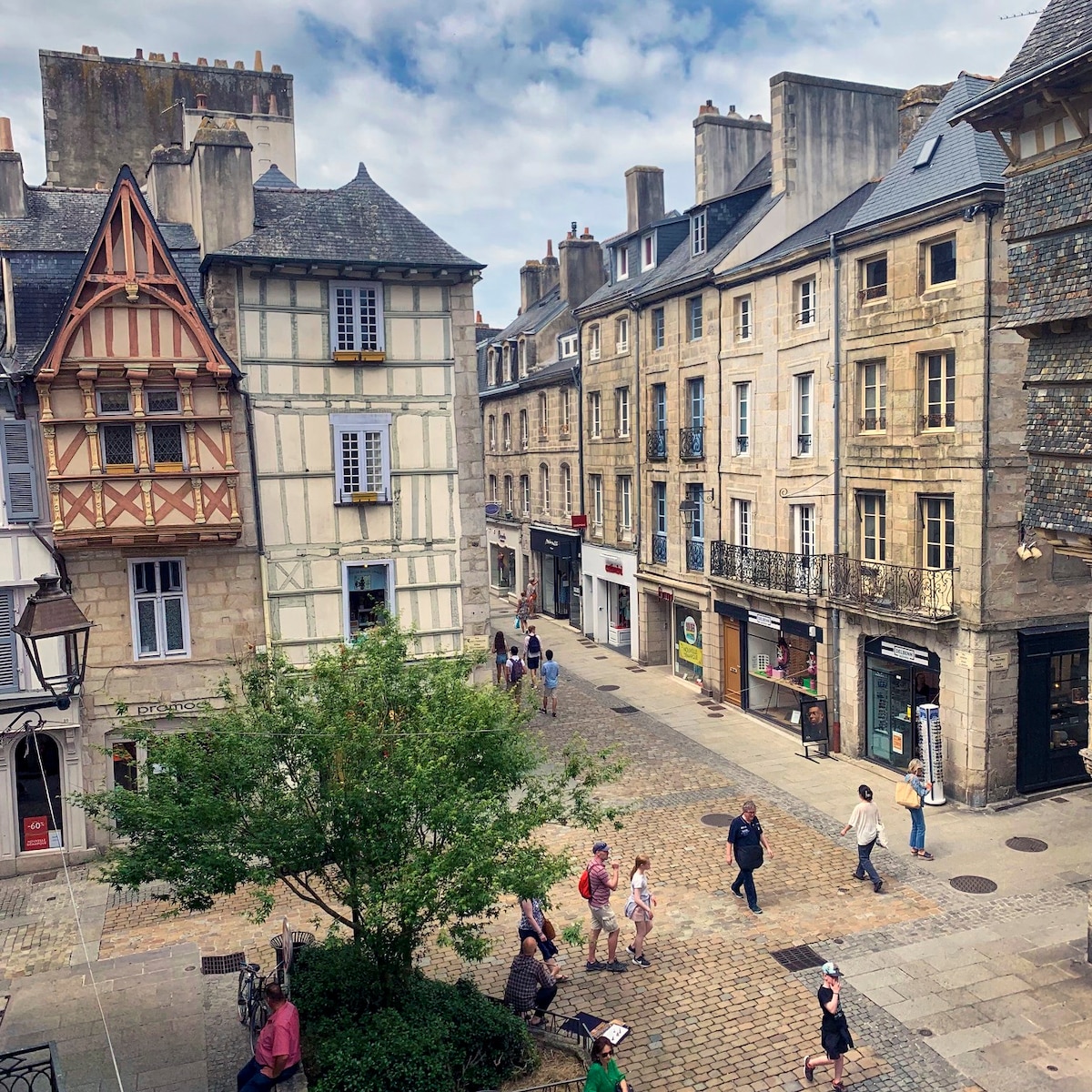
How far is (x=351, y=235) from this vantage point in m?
19.4

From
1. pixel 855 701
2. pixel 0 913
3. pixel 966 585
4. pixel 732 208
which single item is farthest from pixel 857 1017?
pixel 732 208

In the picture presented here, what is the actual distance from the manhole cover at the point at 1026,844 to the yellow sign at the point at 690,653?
1222cm

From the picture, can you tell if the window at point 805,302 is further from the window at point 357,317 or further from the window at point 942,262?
the window at point 357,317

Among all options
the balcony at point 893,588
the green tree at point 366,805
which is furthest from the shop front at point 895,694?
the green tree at point 366,805

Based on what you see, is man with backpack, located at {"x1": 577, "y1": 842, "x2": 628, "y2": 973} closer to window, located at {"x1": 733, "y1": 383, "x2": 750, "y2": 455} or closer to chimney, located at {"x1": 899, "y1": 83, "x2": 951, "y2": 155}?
window, located at {"x1": 733, "y1": 383, "x2": 750, "y2": 455}

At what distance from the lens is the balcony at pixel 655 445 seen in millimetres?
29641

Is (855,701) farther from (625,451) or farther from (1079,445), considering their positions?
(625,451)

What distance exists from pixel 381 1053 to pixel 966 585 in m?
13.5

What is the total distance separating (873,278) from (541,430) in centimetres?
1975

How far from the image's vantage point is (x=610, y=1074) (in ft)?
30.8

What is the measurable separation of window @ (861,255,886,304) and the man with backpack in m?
13.5

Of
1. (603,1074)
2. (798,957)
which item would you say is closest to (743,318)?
(798,957)

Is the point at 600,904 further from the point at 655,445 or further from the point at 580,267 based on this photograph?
the point at 580,267

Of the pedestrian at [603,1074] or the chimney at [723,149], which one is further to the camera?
the chimney at [723,149]
